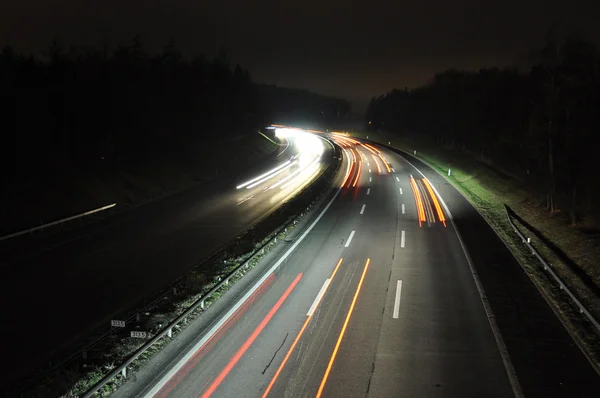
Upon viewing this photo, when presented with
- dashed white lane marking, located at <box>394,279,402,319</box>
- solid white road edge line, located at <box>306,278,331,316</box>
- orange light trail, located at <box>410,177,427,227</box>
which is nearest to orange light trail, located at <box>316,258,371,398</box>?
solid white road edge line, located at <box>306,278,331,316</box>

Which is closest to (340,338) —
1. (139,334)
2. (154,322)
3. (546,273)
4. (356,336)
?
(356,336)

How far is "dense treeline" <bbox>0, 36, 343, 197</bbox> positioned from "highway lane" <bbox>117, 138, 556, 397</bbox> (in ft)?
70.4

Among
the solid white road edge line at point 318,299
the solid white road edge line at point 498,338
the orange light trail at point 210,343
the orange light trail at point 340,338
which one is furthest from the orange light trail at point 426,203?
the orange light trail at point 210,343

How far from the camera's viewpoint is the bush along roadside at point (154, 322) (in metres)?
10.0

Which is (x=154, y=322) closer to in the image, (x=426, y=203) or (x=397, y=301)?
(x=397, y=301)

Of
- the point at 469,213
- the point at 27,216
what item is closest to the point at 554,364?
the point at 469,213

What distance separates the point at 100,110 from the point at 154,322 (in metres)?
32.1

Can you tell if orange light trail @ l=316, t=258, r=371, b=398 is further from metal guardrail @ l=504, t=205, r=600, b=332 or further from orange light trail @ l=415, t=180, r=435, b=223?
orange light trail @ l=415, t=180, r=435, b=223

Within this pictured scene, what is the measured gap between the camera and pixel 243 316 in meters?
13.8

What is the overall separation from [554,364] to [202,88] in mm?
66054

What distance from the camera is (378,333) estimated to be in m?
12.7

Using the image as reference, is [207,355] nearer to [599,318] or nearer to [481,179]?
[599,318]

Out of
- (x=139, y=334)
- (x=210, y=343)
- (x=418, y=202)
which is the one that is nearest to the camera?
(x=139, y=334)

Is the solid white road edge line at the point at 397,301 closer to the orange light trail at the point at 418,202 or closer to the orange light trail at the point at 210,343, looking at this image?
the orange light trail at the point at 210,343
